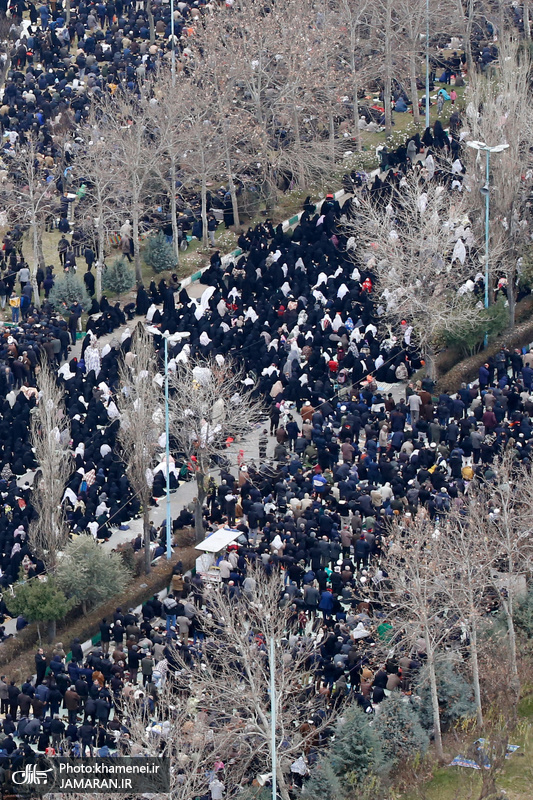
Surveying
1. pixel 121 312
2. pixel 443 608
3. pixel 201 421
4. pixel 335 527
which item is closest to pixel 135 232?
pixel 121 312

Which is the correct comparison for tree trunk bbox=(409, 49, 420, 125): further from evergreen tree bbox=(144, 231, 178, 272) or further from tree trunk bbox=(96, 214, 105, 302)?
tree trunk bbox=(96, 214, 105, 302)

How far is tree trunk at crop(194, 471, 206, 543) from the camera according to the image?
43469mm

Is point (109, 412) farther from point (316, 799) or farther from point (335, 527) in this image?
point (316, 799)

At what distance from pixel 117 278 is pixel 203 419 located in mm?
13623

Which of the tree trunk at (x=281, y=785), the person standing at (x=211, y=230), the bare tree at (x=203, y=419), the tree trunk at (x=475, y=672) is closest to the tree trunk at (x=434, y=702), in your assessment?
the tree trunk at (x=475, y=672)

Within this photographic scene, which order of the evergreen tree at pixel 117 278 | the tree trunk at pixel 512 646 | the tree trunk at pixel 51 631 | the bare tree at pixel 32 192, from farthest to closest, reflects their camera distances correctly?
the bare tree at pixel 32 192 → the evergreen tree at pixel 117 278 → the tree trunk at pixel 51 631 → the tree trunk at pixel 512 646

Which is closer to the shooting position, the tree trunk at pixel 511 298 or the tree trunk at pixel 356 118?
the tree trunk at pixel 511 298

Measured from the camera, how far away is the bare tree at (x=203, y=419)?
4394cm

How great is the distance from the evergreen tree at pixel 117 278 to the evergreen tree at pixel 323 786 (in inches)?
979

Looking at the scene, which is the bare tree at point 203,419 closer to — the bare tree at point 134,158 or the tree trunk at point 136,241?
the tree trunk at point 136,241

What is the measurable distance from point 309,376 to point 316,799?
16116 millimetres

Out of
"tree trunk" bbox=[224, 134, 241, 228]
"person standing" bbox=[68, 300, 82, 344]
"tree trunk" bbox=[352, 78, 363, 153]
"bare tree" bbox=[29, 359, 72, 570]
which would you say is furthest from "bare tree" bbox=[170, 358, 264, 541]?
"tree trunk" bbox=[352, 78, 363, 153]

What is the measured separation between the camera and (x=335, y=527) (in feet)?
136

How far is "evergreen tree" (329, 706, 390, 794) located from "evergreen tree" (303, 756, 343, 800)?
385 mm
